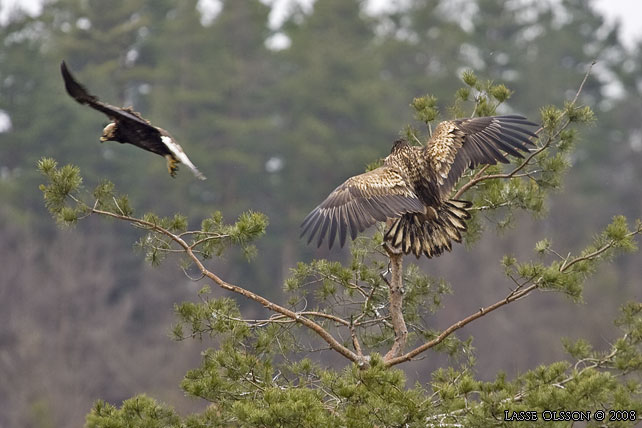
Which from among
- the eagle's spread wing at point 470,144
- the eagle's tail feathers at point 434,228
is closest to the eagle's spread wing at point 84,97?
the eagle's tail feathers at point 434,228

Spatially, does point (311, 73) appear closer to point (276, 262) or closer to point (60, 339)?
point (276, 262)

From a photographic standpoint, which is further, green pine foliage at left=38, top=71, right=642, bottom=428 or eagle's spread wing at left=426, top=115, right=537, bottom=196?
eagle's spread wing at left=426, top=115, right=537, bottom=196

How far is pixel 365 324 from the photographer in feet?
25.1

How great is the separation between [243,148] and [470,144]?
1236 inches

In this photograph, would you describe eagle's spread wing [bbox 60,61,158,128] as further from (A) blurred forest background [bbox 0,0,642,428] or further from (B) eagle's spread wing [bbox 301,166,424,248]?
(A) blurred forest background [bbox 0,0,642,428]

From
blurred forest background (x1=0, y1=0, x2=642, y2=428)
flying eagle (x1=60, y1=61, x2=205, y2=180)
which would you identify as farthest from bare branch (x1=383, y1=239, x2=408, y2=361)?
blurred forest background (x1=0, y1=0, x2=642, y2=428)

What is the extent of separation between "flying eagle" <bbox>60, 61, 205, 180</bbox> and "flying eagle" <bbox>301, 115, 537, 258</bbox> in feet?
3.21

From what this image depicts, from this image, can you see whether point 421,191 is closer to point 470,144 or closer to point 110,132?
point 470,144

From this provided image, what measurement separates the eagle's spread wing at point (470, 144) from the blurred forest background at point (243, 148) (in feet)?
62.1

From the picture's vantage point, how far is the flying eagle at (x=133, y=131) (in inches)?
282

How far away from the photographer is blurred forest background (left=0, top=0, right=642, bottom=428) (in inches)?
1273

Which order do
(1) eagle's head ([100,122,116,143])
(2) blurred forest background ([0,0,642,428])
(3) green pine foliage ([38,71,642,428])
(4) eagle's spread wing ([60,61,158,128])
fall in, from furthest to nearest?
1. (2) blurred forest background ([0,0,642,428])
2. (1) eagle's head ([100,122,116,143])
3. (4) eagle's spread wing ([60,61,158,128])
4. (3) green pine foliage ([38,71,642,428])

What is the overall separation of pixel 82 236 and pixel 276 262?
709 centimetres

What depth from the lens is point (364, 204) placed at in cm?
780
